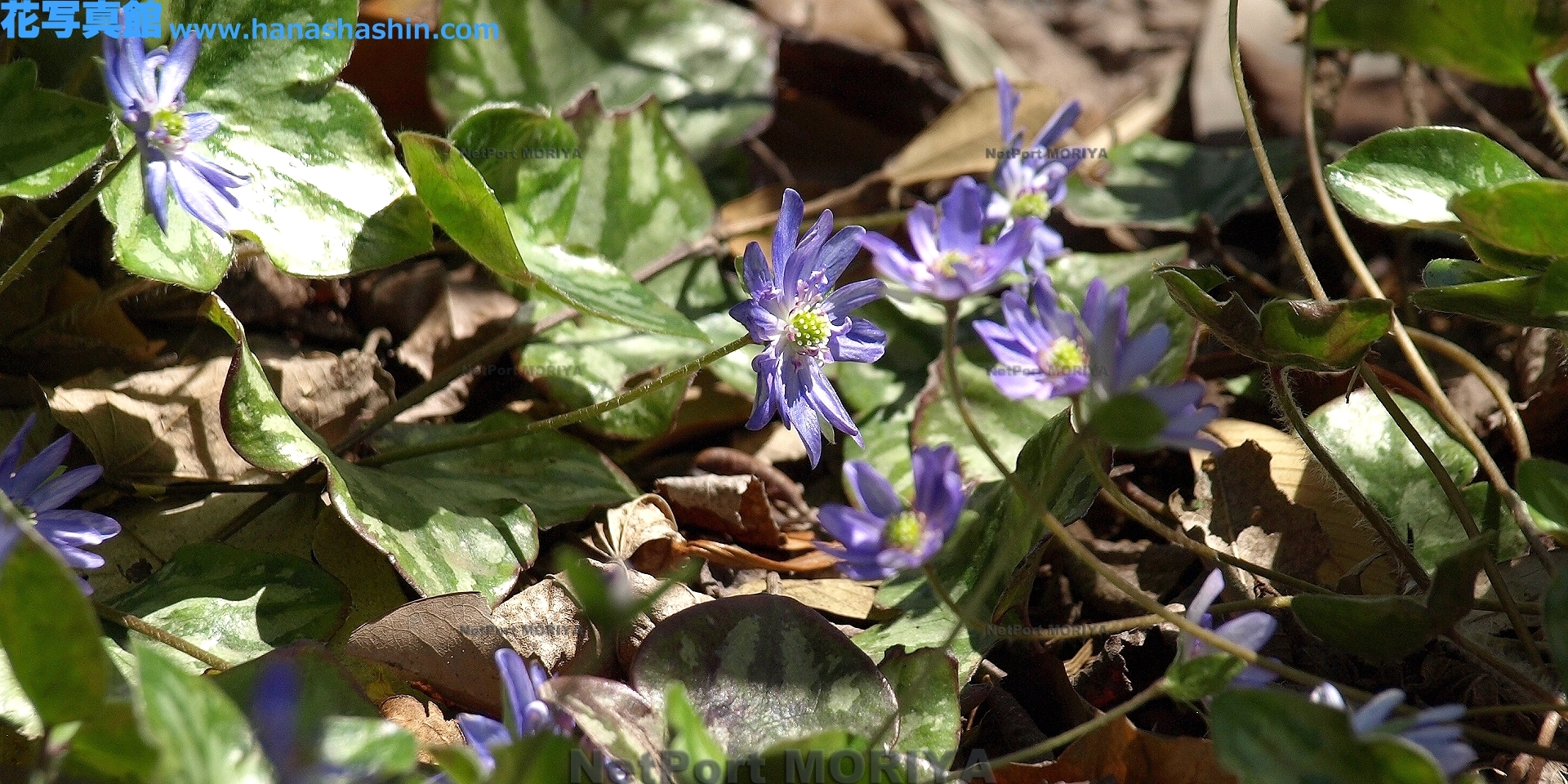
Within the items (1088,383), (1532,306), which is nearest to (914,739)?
(1088,383)

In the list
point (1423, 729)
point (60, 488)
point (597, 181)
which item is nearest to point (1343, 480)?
point (1423, 729)

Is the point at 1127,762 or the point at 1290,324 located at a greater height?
the point at 1290,324

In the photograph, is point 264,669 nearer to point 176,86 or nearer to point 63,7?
point 176,86

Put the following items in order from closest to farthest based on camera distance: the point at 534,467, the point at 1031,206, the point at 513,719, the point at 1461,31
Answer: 1. the point at 513,719
2. the point at 534,467
3. the point at 1461,31
4. the point at 1031,206

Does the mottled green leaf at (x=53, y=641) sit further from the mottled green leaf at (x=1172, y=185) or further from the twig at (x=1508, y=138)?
the twig at (x=1508, y=138)

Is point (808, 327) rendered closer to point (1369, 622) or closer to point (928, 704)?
point (928, 704)

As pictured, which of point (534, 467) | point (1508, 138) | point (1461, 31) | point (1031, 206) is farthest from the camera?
point (1508, 138)
